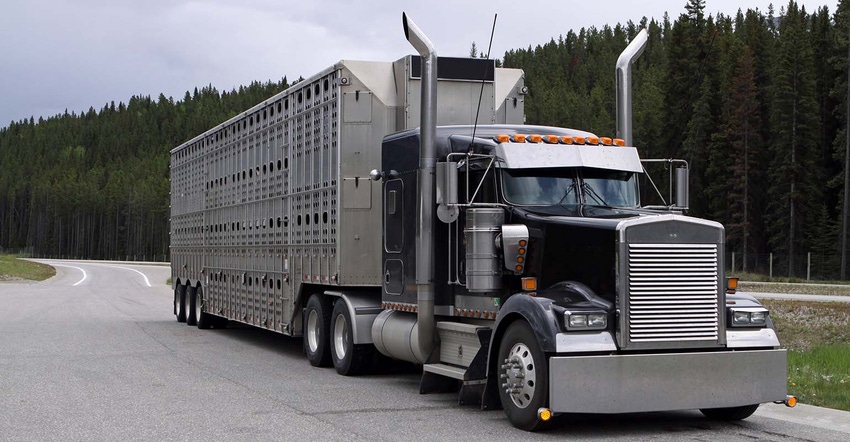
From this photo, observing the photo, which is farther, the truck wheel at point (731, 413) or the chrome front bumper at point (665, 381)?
the truck wheel at point (731, 413)

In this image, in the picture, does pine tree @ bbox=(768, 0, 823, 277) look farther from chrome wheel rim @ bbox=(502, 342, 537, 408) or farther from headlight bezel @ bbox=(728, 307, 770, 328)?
chrome wheel rim @ bbox=(502, 342, 537, 408)

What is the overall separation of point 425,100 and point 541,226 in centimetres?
228

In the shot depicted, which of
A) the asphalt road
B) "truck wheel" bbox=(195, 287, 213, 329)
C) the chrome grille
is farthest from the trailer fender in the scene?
"truck wheel" bbox=(195, 287, 213, 329)

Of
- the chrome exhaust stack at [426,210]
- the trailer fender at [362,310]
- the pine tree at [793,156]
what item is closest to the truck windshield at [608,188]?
the chrome exhaust stack at [426,210]

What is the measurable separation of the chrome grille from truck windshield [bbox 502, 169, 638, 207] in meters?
1.54

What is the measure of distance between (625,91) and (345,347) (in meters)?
5.10

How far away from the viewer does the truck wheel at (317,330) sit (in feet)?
47.2

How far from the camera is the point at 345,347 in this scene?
1377 centimetres

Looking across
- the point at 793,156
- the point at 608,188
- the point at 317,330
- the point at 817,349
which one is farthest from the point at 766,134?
the point at 608,188

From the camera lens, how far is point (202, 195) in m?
22.0

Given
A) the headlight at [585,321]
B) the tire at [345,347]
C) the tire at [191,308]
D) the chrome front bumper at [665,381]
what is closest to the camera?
the chrome front bumper at [665,381]

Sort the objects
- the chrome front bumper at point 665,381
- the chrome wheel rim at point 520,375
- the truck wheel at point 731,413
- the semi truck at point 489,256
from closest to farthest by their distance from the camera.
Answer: the chrome front bumper at point 665,381, the semi truck at point 489,256, the chrome wheel rim at point 520,375, the truck wheel at point 731,413

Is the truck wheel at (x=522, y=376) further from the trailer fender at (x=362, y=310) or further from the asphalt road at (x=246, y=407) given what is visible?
the trailer fender at (x=362, y=310)

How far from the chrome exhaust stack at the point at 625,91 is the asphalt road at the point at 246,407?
364 cm
